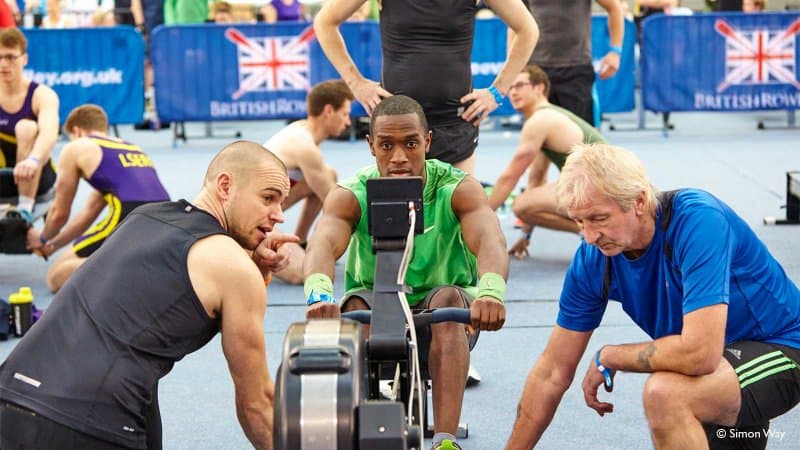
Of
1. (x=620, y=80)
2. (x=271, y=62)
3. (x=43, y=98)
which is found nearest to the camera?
(x=43, y=98)

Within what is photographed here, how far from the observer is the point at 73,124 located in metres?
6.40

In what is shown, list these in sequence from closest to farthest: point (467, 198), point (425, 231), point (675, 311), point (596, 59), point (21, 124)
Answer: point (675, 311) → point (425, 231) → point (467, 198) → point (21, 124) → point (596, 59)

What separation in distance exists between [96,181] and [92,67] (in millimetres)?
5416

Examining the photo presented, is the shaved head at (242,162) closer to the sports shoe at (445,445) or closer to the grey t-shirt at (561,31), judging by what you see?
the sports shoe at (445,445)

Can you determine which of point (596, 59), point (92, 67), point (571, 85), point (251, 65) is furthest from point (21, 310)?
point (596, 59)

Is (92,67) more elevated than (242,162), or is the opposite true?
(242,162)

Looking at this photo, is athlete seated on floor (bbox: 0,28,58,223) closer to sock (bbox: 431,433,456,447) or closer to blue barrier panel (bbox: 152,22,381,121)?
sock (bbox: 431,433,456,447)

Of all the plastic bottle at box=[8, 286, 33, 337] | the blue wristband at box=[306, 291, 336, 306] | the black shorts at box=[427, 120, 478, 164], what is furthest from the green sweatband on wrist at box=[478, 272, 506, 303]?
the plastic bottle at box=[8, 286, 33, 337]

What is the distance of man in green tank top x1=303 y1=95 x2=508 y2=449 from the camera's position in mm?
3645

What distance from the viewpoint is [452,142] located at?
490 cm

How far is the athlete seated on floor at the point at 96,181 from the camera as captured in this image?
6172 mm

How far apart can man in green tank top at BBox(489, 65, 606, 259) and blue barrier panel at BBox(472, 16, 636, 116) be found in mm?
4472

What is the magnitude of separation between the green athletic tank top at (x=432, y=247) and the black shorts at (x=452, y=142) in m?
0.96

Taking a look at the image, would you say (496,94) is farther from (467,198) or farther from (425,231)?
(425,231)
